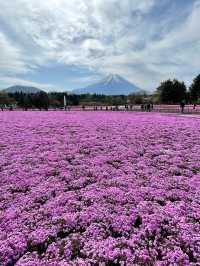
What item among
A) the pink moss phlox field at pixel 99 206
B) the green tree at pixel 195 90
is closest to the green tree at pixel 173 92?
the green tree at pixel 195 90

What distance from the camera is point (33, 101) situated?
3792 inches

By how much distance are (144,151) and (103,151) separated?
2.70 meters

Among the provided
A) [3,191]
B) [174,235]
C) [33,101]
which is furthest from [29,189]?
[33,101]

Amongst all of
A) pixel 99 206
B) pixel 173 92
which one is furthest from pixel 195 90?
pixel 99 206

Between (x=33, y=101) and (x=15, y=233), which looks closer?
(x=15, y=233)

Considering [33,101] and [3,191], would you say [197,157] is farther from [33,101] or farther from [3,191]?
[33,101]

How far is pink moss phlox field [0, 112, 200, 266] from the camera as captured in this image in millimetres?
6824

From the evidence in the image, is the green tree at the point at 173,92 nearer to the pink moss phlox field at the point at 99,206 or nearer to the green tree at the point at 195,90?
the green tree at the point at 195,90

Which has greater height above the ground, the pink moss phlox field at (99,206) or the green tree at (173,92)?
the green tree at (173,92)

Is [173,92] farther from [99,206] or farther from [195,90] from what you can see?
[99,206]

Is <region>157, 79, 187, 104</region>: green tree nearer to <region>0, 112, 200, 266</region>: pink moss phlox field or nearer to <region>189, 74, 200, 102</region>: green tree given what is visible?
<region>189, 74, 200, 102</region>: green tree

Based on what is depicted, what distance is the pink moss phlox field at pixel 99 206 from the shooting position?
269 inches

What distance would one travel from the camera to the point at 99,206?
9242mm

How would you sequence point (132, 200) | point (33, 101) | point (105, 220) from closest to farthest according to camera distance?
point (105, 220) < point (132, 200) < point (33, 101)
